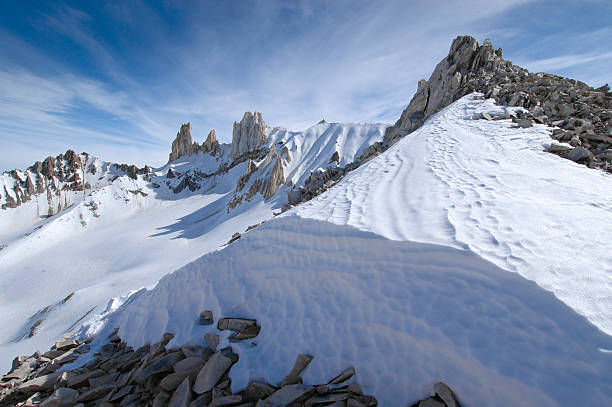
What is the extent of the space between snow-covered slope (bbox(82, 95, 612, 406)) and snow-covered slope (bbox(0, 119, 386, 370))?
9.35 m

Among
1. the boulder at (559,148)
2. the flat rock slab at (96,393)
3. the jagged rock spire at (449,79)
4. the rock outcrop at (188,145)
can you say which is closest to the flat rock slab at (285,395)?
the flat rock slab at (96,393)

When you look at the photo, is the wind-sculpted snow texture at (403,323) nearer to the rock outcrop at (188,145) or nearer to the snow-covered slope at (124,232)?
the snow-covered slope at (124,232)

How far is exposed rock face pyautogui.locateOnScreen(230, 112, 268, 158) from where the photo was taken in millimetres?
98125

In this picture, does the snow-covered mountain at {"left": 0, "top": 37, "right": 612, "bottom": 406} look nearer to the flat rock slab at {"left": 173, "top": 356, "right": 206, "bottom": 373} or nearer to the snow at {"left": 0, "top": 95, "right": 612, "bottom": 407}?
the snow at {"left": 0, "top": 95, "right": 612, "bottom": 407}

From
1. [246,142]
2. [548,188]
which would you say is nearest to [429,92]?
[548,188]

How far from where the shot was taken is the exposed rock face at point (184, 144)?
418ft

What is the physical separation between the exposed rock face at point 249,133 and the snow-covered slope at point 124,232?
4.35 m

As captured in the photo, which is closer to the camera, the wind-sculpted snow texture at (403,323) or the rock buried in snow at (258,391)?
the wind-sculpted snow texture at (403,323)

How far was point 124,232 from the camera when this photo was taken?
2267 inches

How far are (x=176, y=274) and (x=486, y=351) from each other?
6.38 m

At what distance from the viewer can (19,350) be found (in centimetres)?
1456

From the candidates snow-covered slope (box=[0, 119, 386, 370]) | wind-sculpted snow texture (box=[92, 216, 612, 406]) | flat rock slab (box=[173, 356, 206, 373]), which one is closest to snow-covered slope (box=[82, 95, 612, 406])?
wind-sculpted snow texture (box=[92, 216, 612, 406])

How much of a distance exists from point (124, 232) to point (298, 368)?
2752 inches

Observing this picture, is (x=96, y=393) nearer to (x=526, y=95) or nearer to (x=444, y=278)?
(x=444, y=278)
